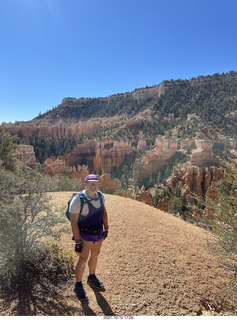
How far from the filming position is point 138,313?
2.98 m

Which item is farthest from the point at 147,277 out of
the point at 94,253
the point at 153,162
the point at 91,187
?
the point at 153,162

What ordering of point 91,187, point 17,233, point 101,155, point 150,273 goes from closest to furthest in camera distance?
point 91,187, point 17,233, point 150,273, point 101,155

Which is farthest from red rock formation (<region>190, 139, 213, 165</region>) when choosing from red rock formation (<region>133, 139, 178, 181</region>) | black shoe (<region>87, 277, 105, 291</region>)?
black shoe (<region>87, 277, 105, 291</region>)

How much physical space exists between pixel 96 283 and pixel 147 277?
1075 millimetres

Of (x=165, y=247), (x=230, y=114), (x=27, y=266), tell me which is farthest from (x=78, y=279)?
(x=230, y=114)

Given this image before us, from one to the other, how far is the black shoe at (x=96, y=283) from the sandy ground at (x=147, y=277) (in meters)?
0.09

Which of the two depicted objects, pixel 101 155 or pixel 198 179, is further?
pixel 101 155

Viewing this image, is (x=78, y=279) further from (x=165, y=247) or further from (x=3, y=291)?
(x=165, y=247)

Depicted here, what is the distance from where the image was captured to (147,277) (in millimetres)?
3762

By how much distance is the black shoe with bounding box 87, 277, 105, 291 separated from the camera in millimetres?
3354

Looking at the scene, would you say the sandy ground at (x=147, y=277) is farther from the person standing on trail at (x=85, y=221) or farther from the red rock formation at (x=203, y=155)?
the red rock formation at (x=203, y=155)

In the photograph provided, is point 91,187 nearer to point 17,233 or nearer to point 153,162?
point 17,233

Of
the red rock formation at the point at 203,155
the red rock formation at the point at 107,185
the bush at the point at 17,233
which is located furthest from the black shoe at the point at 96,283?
the red rock formation at the point at 203,155

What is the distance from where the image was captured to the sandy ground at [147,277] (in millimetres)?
3016
